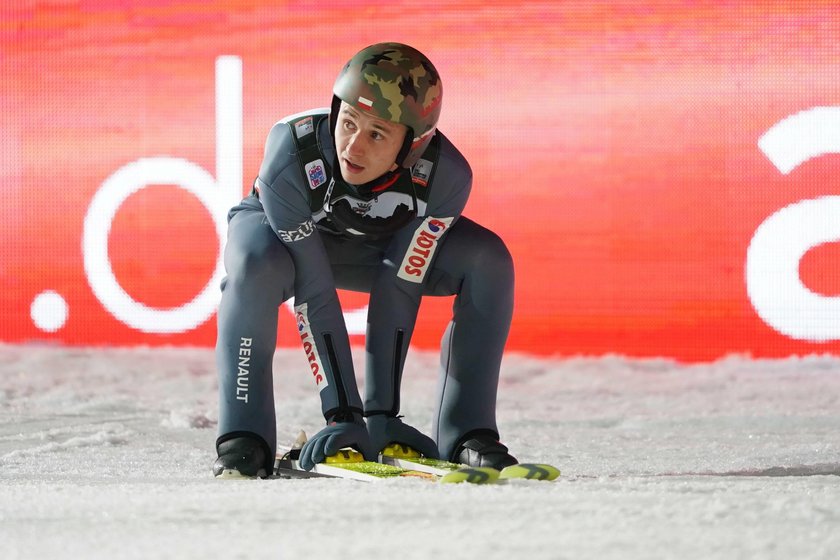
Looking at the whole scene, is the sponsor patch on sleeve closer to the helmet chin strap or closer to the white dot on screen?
the helmet chin strap

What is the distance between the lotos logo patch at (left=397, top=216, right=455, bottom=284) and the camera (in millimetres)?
2670

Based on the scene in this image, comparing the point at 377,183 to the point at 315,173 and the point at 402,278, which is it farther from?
the point at 402,278

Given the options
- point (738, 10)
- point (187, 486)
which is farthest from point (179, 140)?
point (187, 486)

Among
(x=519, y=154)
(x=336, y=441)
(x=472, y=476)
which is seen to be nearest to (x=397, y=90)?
(x=336, y=441)

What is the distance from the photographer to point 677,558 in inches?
60.7

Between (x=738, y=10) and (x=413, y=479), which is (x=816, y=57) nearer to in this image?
(x=738, y=10)

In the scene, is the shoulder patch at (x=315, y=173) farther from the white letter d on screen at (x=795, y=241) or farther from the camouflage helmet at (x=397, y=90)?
the white letter d on screen at (x=795, y=241)

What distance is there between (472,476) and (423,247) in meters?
0.70

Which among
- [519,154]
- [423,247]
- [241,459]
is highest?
[519,154]

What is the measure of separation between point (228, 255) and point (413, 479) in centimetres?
73

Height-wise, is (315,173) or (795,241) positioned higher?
(795,241)

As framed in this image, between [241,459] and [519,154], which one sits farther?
[519,154]

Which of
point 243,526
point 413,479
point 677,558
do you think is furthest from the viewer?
point 413,479

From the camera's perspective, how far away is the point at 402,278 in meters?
2.71
